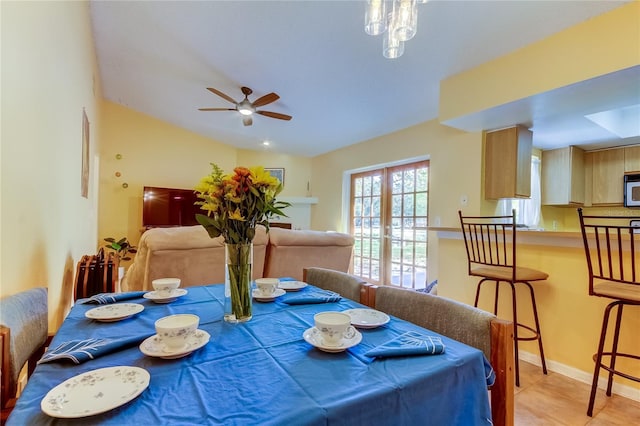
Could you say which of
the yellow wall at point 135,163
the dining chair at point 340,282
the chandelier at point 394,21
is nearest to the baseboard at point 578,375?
the dining chair at point 340,282

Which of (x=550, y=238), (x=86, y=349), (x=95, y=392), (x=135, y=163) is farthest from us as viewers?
(x=135, y=163)

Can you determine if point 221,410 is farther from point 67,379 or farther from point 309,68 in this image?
point 309,68

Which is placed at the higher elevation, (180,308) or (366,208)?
(366,208)

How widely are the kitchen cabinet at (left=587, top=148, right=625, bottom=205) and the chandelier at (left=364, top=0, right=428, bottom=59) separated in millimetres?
3827

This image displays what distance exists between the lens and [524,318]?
239cm

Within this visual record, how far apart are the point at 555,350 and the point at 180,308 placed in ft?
8.54

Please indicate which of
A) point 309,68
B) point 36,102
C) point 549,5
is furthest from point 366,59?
point 36,102

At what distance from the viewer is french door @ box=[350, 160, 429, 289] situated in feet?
12.7

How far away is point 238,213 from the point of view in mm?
991

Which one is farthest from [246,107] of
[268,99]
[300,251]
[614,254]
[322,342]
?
[614,254]

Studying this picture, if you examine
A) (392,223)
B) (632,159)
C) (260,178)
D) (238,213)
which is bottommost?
(392,223)

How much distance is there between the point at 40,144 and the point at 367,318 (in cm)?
170

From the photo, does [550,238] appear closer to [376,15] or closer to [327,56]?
[376,15]

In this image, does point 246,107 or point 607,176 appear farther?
point 607,176
